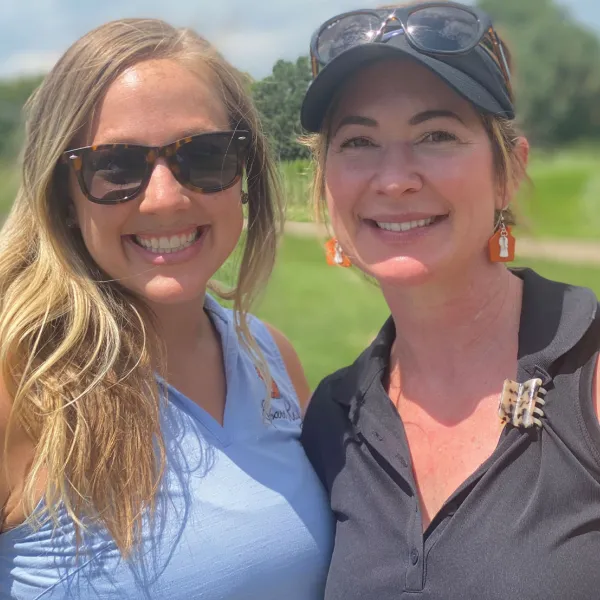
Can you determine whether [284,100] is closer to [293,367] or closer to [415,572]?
[293,367]

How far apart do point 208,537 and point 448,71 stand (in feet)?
4.84

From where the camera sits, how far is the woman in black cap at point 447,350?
194 centimetres

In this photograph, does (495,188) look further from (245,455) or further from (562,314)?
(245,455)

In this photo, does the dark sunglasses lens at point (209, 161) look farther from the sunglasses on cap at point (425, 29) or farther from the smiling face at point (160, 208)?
the sunglasses on cap at point (425, 29)

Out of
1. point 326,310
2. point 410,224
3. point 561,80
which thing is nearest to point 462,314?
point 410,224


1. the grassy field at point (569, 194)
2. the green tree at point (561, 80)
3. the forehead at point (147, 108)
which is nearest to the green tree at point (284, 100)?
the forehead at point (147, 108)

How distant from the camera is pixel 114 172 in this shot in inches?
86.6

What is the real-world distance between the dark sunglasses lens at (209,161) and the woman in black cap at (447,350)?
26cm

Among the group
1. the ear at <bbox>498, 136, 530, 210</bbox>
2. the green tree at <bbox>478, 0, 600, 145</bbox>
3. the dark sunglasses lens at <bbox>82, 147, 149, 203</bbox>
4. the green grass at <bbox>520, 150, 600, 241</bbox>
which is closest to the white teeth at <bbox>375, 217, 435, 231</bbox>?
the ear at <bbox>498, 136, 530, 210</bbox>

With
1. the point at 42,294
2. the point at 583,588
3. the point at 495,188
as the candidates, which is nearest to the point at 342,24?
the point at 495,188

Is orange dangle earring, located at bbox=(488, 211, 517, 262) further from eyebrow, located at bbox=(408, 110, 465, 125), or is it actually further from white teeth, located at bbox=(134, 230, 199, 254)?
white teeth, located at bbox=(134, 230, 199, 254)

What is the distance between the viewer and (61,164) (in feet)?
7.47

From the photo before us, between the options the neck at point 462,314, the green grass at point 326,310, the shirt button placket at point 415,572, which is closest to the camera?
the shirt button placket at point 415,572

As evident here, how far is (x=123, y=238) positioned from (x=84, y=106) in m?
0.40
